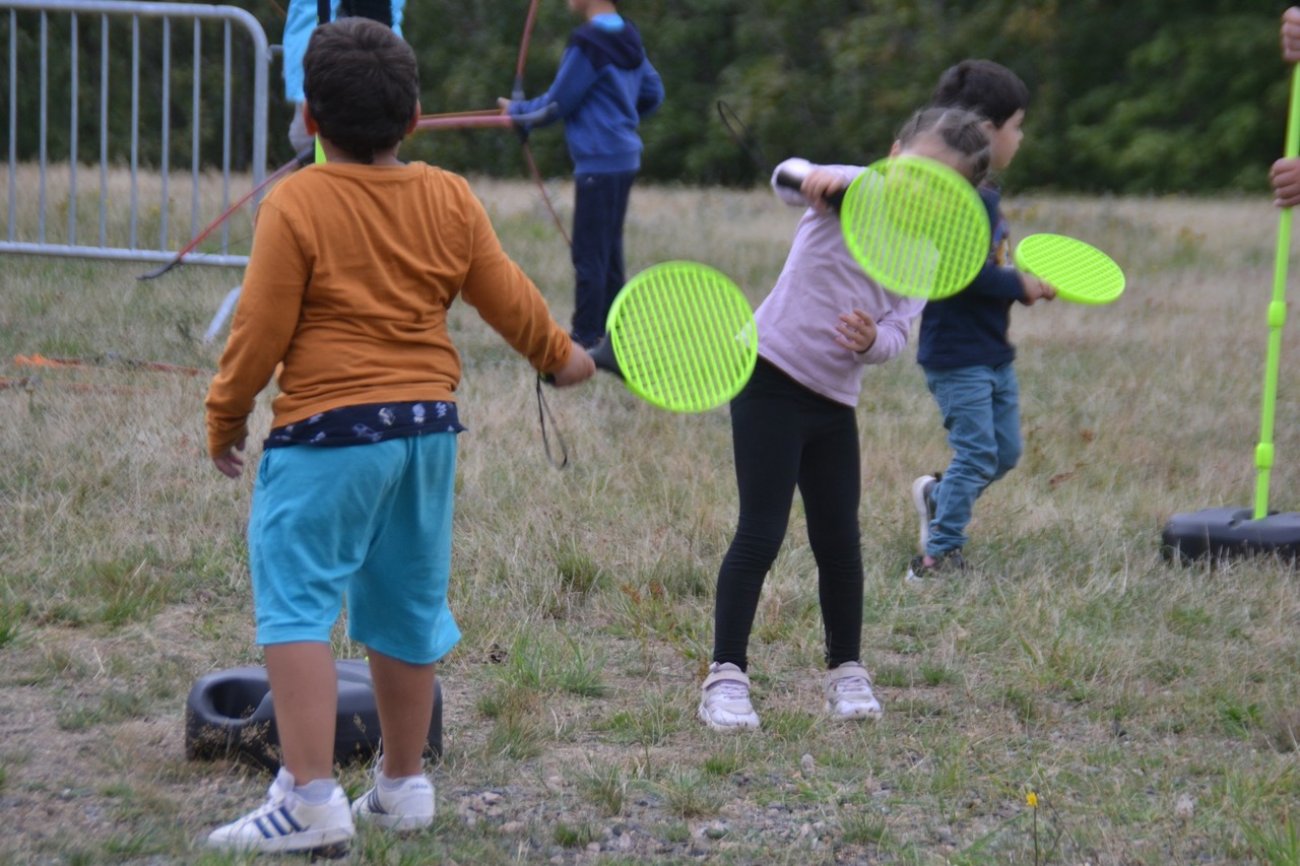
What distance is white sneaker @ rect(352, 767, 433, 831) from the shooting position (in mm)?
2975

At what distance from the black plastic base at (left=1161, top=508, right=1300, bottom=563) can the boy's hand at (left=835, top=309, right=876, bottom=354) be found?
6.99ft

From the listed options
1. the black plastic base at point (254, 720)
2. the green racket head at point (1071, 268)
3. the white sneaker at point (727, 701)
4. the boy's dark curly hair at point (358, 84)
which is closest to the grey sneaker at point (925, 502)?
the green racket head at point (1071, 268)

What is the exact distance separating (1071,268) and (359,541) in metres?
2.55

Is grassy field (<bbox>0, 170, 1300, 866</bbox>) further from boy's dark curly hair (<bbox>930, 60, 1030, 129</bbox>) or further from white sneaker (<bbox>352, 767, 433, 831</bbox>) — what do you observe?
Result: boy's dark curly hair (<bbox>930, 60, 1030, 129</bbox>)

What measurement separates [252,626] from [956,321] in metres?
2.32

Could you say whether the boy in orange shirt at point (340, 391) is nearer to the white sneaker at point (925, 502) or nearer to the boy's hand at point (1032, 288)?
the boy's hand at point (1032, 288)

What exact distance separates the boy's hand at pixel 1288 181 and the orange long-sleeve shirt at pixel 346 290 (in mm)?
3066

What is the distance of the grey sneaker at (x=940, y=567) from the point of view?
4.96 meters

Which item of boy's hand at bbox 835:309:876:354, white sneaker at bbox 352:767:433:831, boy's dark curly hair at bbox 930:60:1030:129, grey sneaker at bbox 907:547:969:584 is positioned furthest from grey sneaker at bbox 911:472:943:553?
white sneaker at bbox 352:767:433:831

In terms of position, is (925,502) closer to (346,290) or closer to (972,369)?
(972,369)

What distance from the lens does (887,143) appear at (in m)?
31.2

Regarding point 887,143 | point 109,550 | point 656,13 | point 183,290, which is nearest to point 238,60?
point 656,13

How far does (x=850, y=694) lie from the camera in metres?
3.78

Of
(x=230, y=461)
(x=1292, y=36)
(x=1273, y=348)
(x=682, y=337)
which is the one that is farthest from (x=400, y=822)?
(x=1292, y=36)
